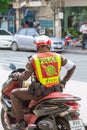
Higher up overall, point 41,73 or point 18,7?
point 18,7

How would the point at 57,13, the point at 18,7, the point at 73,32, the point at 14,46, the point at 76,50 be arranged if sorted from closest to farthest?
the point at 76,50, the point at 14,46, the point at 57,13, the point at 73,32, the point at 18,7

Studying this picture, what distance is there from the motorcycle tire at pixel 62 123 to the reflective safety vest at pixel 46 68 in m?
0.50

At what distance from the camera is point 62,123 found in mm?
5785

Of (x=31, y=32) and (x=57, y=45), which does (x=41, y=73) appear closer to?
(x=57, y=45)

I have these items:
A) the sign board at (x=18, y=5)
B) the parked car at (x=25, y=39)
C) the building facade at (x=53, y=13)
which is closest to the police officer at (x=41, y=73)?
the parked car at (x=25, y=39)

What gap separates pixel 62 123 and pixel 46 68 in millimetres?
784

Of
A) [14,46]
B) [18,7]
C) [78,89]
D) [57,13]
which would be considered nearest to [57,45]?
[14,46]

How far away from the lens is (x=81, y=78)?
1328cm

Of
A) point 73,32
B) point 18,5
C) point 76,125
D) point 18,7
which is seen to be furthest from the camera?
point 18,7

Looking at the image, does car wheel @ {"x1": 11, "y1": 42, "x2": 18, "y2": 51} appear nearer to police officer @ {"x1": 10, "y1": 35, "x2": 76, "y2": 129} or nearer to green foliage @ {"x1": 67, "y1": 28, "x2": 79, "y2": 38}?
green foliage @ {"x1": 67, "y1": 28, "x2": 79, "y2": 38}

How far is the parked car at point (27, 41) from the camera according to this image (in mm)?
24414

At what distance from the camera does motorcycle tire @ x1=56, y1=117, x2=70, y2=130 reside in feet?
18.8

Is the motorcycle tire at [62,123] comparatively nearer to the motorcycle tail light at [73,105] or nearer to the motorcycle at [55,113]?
the motorcycle at [55,113]

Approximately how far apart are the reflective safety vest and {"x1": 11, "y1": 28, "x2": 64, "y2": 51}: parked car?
59.4 feet
